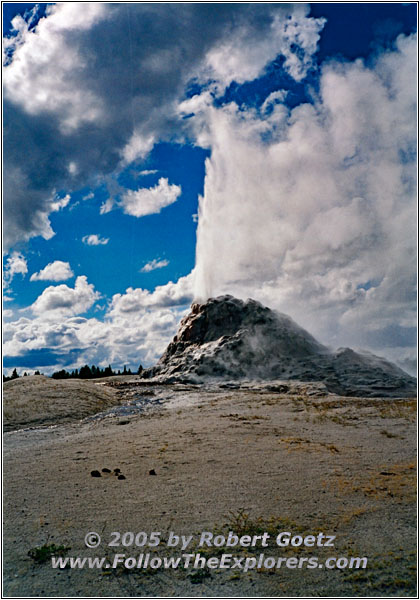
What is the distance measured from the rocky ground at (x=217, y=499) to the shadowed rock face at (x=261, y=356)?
66.2 ft

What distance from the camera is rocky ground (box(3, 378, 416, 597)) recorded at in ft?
18.2

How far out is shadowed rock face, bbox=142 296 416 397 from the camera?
36.4 m

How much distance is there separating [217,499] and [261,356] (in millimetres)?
38756

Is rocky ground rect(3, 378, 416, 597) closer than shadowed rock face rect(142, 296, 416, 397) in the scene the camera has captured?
Yes

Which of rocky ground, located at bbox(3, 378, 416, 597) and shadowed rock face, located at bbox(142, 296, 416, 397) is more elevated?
shadowed rock face, located at bbox(142, 296, 416, 397)

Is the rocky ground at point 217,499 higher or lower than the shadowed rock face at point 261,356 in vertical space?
lower

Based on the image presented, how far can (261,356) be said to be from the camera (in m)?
46.3

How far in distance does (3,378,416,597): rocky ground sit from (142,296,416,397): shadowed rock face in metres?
20.2

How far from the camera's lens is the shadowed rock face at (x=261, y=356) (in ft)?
119

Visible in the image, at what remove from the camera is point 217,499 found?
26.7 ft

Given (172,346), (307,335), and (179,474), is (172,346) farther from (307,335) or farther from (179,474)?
(179,474)

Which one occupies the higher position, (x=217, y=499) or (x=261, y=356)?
(x=261, y=356)

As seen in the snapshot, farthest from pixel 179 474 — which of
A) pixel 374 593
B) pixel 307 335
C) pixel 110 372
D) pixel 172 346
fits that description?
pixel 110 372

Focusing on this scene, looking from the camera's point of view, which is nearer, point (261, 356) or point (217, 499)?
point (217, 499)
